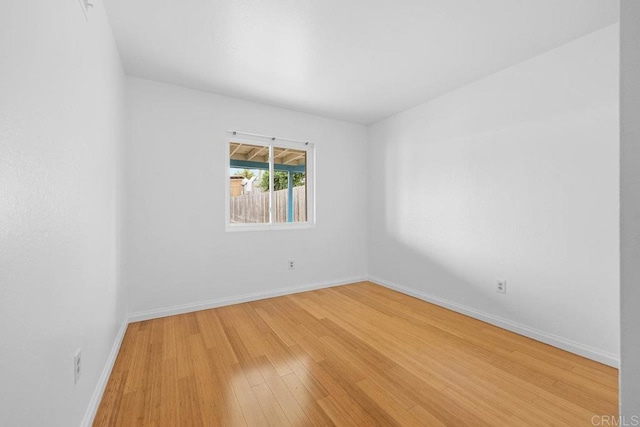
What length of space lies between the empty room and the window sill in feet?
0.15

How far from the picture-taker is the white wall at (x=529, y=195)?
6.60 ft

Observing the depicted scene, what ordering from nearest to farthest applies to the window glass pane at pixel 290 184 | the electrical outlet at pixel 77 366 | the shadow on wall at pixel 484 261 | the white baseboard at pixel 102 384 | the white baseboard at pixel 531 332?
the electrical outlet at pixel 77 366 < the white baseboard at pixel 102 384 < the white baseboard at pixel 531 332 < the shadow on wall at pixel 484 261 < the window glass pane at pixel 290 184

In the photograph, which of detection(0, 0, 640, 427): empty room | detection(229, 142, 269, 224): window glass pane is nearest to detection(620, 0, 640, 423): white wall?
detection(0, 0, 640, 427): empty room

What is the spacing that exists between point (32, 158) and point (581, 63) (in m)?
3.33

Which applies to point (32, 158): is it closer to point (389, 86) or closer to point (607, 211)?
point (389, 86)

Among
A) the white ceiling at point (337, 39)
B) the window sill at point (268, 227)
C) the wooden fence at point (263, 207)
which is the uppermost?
the white ceiling at point (337, 39)

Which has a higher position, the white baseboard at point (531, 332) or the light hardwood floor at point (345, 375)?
the white baseboard at point (531, 332)

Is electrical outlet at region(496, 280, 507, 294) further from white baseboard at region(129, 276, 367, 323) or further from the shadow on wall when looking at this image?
white baseboard at region(129, 276, 367, 323)

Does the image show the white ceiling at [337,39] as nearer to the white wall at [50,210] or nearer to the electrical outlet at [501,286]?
the white wall at [50,210]

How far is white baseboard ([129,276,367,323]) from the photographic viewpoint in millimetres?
2760

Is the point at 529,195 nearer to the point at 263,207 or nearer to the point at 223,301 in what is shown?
the point at 263,207

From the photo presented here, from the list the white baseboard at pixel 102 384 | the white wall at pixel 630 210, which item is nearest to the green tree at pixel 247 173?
the white baseboard at pixel 102 384

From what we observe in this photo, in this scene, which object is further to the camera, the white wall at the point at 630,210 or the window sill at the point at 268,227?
the window sill at the point at 268,227

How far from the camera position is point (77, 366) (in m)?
1.26
